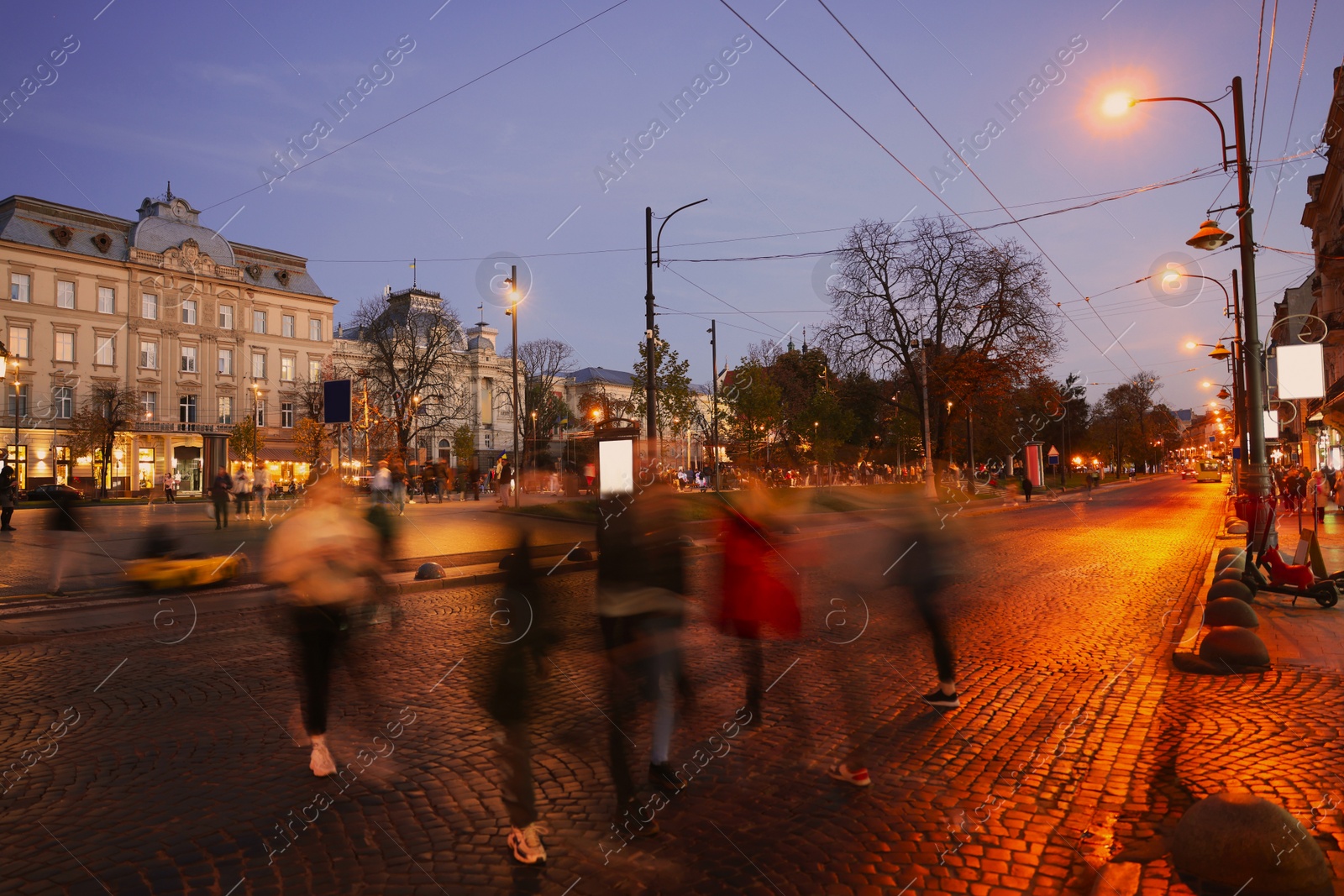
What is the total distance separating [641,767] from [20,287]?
217 feet

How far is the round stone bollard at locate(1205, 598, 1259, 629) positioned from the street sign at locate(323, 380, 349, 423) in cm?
1183

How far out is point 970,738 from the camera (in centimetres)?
549

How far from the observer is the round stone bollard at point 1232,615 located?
791 centimetres

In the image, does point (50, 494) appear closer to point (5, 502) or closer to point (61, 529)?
point (61, 529)

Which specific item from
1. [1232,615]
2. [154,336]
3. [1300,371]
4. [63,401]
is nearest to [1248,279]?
[1300,371]

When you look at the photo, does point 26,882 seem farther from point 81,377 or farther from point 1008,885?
point 81,377

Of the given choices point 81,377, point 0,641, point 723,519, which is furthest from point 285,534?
point 81,377

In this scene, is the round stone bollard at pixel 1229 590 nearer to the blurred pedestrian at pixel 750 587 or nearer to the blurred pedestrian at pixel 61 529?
the blurred pedestrian at pixel 750 587

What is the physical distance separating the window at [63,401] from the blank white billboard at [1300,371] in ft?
209

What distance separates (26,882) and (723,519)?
3780mm

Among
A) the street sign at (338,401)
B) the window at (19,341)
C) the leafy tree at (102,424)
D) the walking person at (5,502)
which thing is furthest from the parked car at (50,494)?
the street sign at (338,401)

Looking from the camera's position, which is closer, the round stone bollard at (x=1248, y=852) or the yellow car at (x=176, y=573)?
the round stone bollard at (x=1248, y=852)

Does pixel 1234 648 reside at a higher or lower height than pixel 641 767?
higher

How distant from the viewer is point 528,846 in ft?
12.1
